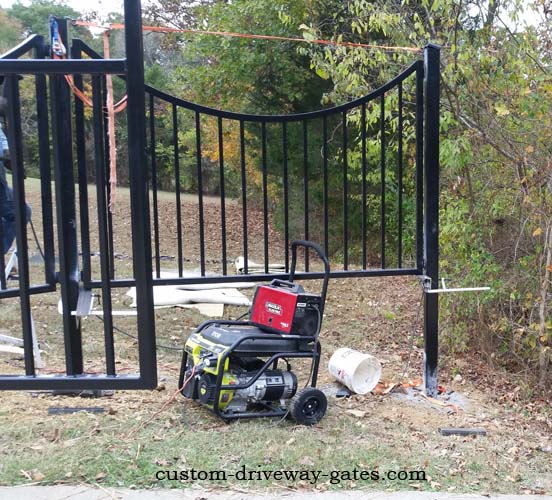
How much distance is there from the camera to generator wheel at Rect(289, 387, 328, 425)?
3782 mm

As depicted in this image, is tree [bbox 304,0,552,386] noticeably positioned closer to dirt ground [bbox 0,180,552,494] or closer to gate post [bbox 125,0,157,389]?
dirt ground [bbox 0,180,552,494]

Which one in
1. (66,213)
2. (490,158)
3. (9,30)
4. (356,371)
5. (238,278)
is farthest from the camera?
(9,30)

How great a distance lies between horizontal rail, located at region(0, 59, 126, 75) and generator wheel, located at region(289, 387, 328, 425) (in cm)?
206

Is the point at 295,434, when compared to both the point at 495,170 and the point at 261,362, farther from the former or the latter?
the point at 495,170

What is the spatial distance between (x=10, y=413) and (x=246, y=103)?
10391 mm

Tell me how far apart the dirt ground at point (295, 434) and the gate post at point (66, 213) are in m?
0.42

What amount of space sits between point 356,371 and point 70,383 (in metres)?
2.12

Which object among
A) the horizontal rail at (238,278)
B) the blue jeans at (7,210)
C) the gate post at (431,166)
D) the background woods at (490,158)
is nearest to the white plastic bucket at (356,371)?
the gate post at (431,166)

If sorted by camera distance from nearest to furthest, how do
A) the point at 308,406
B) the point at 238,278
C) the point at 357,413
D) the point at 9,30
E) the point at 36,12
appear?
the point at 308,406
the point at 357,413
the point at 238,278
the point at 9,30
the point at 36,12

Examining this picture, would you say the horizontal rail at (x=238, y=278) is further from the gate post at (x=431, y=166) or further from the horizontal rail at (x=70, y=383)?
the horizontal rail at (x=70, y=383)

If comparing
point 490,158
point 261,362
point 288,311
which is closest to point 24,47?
point 288,311

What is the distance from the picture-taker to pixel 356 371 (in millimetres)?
4500

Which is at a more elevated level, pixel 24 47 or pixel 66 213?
pixel 24 47

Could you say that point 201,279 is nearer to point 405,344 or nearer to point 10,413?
point 10,413
